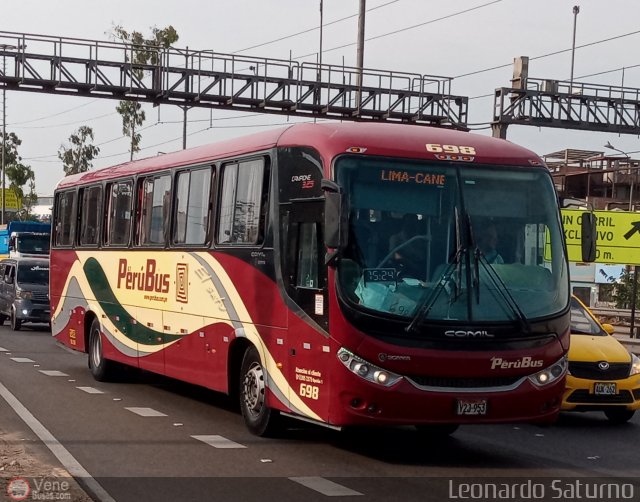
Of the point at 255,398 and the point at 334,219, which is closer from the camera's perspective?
the point at 334,219

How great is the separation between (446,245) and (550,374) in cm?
157

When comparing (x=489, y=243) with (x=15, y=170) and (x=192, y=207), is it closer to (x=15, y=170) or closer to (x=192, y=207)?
(x=192, y=207)

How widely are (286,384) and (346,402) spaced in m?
1.19

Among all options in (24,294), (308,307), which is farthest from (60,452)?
(24,294)

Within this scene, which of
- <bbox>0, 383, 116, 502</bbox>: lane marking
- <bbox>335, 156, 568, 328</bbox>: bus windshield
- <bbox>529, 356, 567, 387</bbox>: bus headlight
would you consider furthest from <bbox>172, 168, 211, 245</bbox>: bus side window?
<bbox>529, 356, 567, 387</bbox>: bus headlight

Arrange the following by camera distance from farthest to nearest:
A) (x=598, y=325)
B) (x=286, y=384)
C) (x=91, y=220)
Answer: (x=91, y=220) < (x=598, y=325) < (x=286, y=384)

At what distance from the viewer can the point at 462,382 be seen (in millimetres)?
10305

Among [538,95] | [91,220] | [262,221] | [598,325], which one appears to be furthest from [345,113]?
[262,221]

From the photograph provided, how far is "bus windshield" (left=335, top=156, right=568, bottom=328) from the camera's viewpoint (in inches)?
406

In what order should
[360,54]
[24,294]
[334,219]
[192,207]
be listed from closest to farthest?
[334,219] → [192,207] → [24,294] → [360,54]

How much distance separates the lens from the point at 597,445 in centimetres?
1248

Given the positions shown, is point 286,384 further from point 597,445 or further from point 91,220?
point 91,220

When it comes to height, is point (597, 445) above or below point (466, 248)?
below

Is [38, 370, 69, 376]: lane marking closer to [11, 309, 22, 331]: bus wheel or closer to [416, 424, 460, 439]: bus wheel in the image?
[416, 424, 460, 439]: bus wheel
